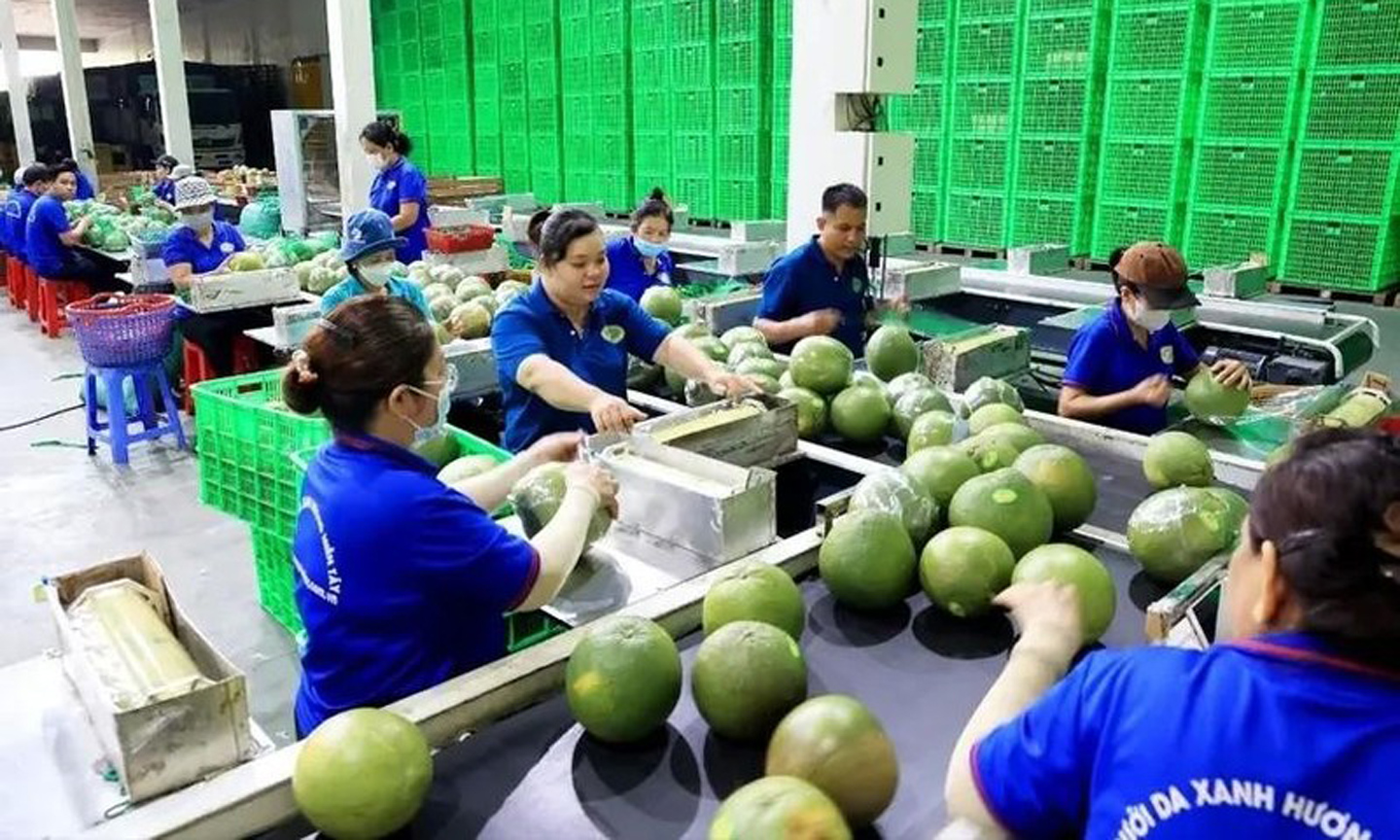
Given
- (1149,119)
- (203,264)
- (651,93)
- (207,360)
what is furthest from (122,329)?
→ (1149,119)

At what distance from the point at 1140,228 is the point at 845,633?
6293 mm

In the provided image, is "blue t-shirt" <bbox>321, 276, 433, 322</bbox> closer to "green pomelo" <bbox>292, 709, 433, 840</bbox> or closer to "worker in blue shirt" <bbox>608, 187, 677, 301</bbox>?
"worker in blue shirt" <bbox>608, 187, 677, 301</bbox>

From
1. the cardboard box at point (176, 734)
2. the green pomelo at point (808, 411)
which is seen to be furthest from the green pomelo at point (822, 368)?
the cardboard box at point (176, 734)

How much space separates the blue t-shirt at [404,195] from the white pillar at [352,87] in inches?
26.6

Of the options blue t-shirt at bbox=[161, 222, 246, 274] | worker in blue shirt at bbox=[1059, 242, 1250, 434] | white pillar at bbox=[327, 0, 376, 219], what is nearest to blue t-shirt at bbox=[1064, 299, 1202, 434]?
worker in blue shirt at bbox=[1059, 242, 1250, 434]

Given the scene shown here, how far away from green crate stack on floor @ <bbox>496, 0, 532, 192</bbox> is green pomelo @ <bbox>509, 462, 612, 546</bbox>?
10574mm

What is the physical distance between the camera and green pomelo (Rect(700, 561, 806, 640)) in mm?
1675

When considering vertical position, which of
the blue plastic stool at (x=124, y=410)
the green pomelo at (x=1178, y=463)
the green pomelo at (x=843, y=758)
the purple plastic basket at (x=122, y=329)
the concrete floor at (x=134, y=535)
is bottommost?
the concrete floor at (x=134, y=535)

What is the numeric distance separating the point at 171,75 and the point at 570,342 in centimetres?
1147

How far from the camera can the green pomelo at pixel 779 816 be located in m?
1.10

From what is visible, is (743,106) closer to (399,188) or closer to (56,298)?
(399,188)

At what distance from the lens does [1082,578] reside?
1.69 meters

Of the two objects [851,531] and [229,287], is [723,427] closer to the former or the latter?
[851,531]

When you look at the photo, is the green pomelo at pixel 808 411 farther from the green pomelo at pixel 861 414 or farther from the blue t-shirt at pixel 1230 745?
the blue t-shirt at pixel 1230 745
